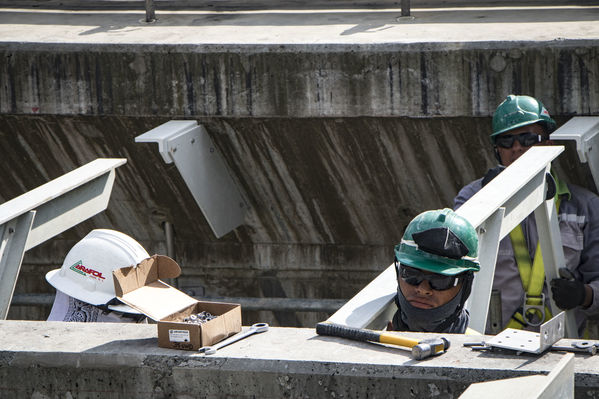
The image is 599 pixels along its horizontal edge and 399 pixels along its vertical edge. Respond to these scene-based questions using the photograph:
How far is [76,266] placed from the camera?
490 centimetres

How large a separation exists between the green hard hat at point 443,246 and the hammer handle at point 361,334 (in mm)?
674

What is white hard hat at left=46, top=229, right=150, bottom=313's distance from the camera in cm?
478

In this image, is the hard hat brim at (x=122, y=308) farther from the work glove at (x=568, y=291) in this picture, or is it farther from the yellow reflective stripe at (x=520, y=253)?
the work glove at (x=568, y=291)

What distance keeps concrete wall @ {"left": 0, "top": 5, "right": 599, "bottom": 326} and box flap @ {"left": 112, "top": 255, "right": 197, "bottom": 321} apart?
2472mm

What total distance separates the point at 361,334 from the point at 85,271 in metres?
1.88

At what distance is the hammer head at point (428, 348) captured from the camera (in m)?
3.21

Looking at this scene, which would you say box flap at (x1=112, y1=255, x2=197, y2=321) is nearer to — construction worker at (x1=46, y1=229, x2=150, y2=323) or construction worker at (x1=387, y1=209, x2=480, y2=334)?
construction worker at (x1=46, y1=229, x2=150, y2=323)

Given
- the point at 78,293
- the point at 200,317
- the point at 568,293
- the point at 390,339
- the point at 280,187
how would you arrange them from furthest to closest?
the point at 280,187
the point at 568,293
the point at 78,293
the point at 200,317
the point at 390,339

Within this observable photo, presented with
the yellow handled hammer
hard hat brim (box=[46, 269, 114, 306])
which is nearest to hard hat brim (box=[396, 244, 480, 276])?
the yellow handled hammer

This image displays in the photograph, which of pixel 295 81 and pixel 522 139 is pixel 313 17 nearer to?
pixel 295 81

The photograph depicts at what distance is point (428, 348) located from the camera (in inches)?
127

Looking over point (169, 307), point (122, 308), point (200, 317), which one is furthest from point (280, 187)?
point (200, 317)

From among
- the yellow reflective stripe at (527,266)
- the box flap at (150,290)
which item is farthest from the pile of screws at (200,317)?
the yellow reflective stripe at (527,266)

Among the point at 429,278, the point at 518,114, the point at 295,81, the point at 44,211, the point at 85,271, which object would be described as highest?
the point at 295,81
